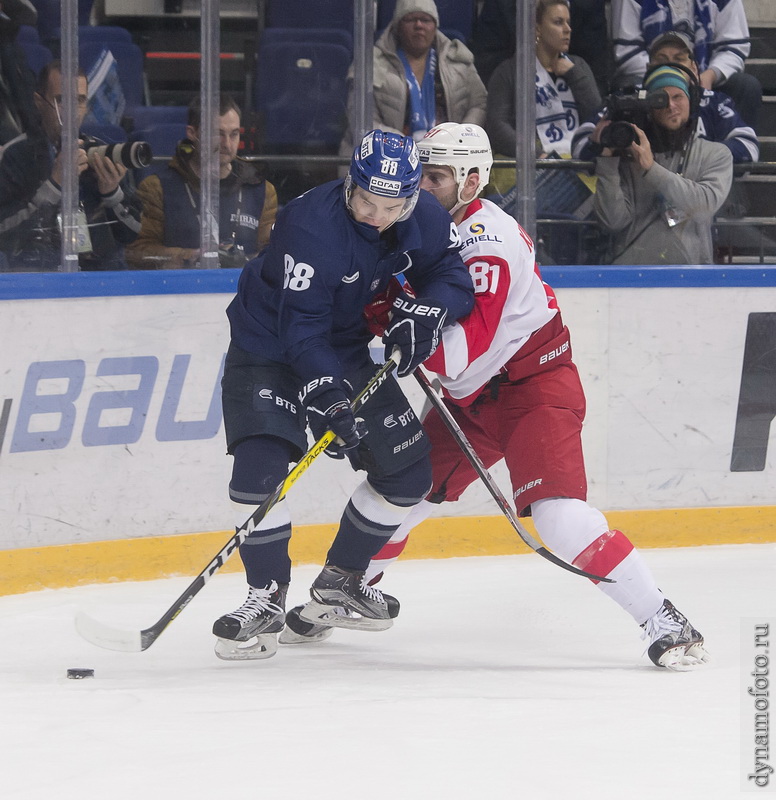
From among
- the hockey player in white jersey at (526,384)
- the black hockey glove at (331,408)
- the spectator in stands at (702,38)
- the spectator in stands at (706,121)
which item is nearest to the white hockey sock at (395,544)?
the hockey player in white jersey at (526,384)

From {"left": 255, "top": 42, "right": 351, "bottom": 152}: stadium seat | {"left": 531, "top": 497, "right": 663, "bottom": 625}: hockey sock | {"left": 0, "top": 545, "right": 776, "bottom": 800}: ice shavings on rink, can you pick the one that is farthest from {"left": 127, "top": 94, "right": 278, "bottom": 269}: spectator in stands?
{"left": 531, "top": 497, "right": 663, "bottom": 625}: hockey sock

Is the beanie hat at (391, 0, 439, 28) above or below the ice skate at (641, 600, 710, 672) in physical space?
above

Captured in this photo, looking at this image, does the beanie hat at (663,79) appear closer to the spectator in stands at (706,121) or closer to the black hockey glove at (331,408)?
the spectator in stands at (706,121)

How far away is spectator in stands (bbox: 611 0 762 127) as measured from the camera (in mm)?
4332

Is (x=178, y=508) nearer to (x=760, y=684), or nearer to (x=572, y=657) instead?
(x=572, y=657)

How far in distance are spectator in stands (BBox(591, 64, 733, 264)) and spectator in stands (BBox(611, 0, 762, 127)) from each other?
0.11 m

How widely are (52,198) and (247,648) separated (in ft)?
5.38

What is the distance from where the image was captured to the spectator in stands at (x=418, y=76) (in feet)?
13.6

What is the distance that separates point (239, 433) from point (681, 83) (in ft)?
7.64

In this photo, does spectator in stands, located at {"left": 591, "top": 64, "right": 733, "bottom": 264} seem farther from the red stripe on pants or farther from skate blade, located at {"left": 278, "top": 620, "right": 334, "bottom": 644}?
skate blade, located at {"left": 278, "top": 620, "right": 334, "bottom": 644}

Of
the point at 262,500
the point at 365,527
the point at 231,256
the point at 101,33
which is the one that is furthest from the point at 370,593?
the point at 101,33

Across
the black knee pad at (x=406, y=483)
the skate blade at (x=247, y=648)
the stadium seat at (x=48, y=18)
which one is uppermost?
the stadium seat at (x=48, y=18)

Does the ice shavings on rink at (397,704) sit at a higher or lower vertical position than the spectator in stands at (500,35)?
lower

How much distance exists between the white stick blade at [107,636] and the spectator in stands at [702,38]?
262 centimetres
